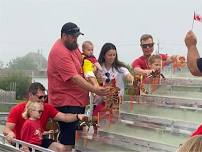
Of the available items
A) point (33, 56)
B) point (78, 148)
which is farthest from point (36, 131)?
point (33, 56)

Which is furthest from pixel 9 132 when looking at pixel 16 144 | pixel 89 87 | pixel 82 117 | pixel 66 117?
pixel 89 87

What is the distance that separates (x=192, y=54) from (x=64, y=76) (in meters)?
1.87

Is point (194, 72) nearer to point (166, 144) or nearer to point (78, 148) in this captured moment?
point (166, 144)

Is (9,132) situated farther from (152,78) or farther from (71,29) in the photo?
(152,78)

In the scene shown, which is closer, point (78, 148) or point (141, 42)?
point (78, 148)

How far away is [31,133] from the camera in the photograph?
4.49 meters

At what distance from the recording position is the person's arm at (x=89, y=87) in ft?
14.4

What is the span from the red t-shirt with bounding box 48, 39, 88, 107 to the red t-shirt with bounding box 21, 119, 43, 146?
1.32 ft

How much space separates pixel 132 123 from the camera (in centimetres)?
417

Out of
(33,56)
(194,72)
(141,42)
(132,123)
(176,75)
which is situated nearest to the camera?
(194,72)

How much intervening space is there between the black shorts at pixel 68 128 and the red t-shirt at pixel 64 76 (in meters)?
0.05

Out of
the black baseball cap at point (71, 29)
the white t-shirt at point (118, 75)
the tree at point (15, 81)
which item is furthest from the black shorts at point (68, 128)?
the tree at point (15, 81)

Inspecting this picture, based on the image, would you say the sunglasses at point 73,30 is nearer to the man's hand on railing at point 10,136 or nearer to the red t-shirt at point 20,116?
the red t-shirt at point 20,116

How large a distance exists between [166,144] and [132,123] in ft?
2.14
